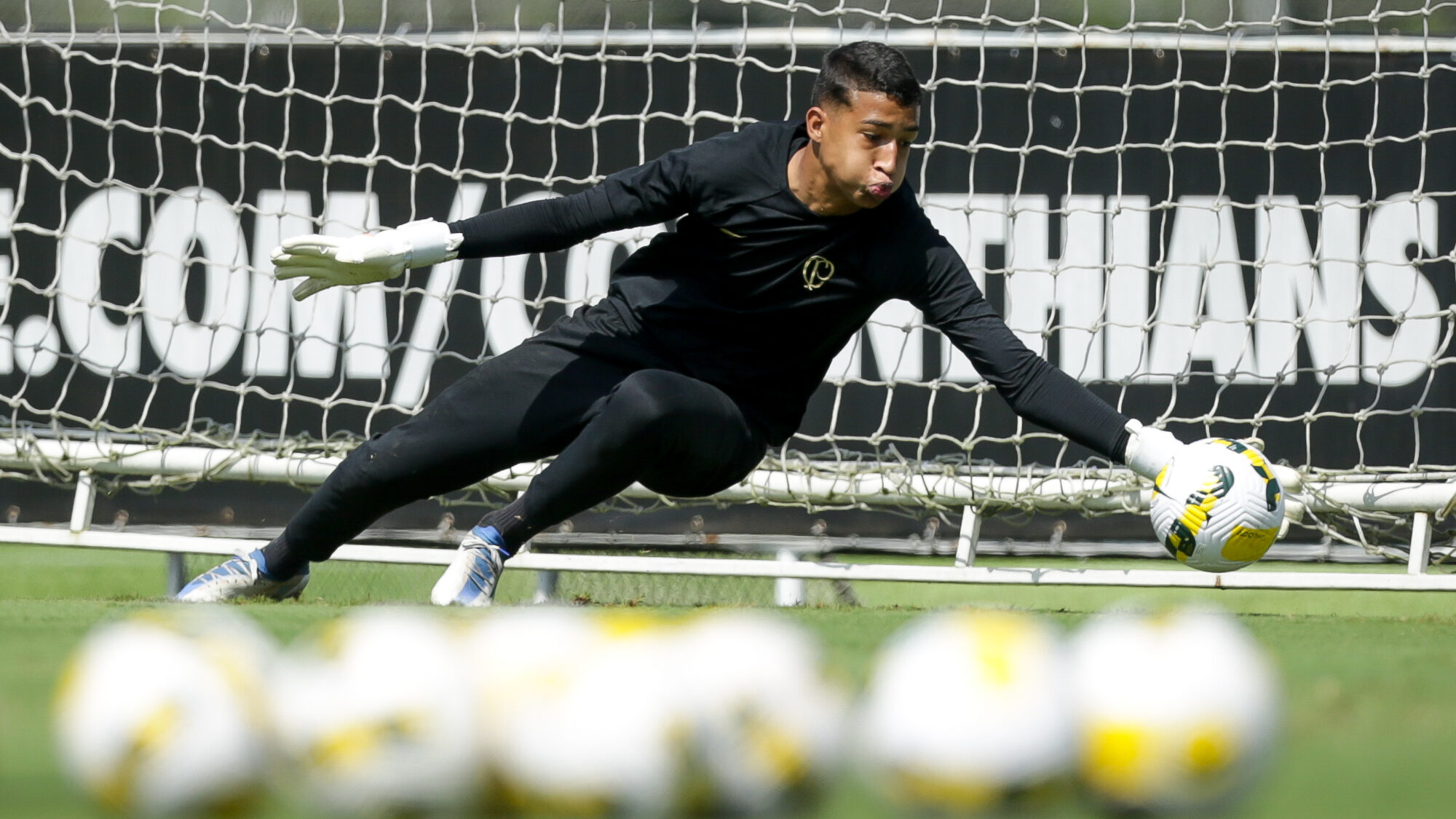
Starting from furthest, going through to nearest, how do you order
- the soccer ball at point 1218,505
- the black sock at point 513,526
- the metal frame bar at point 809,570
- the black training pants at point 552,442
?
the metal frame bar at point 809,570, the black sock at point 513,526, the black training pants at point 552,442, the soccer ball at point 1218,505

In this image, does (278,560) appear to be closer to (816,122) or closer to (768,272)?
→ (768,272)

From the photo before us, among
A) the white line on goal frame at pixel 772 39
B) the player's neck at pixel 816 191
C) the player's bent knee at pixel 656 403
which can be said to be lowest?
the player's bent knee at pixel 656 403

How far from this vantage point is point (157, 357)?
16.5 ft

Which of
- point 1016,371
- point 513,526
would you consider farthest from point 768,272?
point 513,526

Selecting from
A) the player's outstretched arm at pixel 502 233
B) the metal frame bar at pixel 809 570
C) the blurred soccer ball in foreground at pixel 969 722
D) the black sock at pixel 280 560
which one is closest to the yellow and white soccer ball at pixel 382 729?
the blurred soccer ball in foreground at pixel 969 722

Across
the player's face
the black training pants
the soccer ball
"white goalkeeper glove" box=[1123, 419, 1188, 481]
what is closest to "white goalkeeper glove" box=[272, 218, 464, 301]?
the black training pants

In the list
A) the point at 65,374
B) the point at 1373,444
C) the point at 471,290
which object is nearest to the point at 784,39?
the point at 471,290

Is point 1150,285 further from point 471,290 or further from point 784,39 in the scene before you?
point 471,290

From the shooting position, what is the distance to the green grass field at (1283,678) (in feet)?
5.08

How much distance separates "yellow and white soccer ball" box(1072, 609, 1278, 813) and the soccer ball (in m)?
1.88

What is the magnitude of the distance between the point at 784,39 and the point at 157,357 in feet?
7.57

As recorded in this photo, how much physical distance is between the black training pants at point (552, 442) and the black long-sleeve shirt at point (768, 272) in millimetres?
133

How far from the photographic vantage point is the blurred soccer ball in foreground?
1358mm

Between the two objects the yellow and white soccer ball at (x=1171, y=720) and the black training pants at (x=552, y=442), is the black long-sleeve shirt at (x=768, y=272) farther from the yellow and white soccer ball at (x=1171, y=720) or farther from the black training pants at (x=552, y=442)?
the yellow and white soccer ball at (x=1171, y=720)
